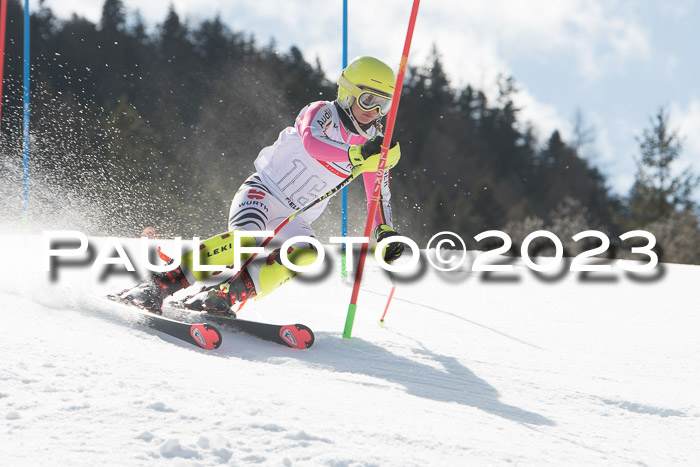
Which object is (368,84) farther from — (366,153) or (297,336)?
(297,336)

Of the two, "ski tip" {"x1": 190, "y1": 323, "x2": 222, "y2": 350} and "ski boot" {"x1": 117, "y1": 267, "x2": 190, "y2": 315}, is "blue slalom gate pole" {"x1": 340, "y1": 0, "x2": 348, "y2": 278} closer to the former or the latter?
"ski boot" {"x1": 117, "y1": 267, "x2": 190, "y2": 315}

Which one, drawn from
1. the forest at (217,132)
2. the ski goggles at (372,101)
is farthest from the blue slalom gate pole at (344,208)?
the forest at (217,132)

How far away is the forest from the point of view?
25.5 metres

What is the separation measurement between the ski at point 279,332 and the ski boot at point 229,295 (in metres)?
0.11

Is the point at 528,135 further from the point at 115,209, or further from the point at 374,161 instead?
the point at 374,161

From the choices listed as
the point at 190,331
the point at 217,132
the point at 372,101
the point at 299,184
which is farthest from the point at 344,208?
the point at 217,132

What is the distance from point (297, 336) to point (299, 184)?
100cm

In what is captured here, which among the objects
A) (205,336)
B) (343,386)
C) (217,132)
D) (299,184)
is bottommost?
(343,386)

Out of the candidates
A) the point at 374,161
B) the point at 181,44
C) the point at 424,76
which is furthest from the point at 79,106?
the point at 374,161

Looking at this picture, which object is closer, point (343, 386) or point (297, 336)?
point (343, 386)

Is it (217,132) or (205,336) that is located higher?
(217,132)

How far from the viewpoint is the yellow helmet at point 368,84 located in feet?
12.1

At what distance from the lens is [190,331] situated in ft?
10.2

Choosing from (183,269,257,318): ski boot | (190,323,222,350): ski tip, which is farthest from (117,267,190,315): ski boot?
(190,323,222,350): ski tip
